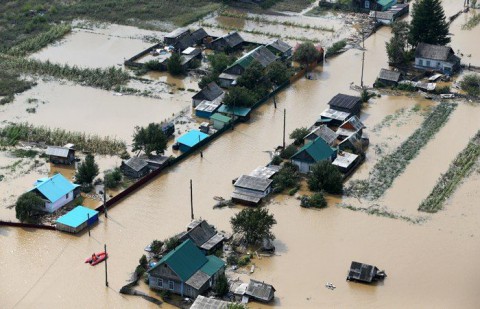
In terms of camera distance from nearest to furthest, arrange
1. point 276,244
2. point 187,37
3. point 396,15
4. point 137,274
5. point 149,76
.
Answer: point 137,274
point 276,244
point 149,76
point 187,37
point 396,15

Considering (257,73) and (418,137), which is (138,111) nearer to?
(257,73)

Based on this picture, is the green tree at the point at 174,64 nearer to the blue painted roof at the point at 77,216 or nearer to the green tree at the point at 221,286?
the blue painted roof at the point at 77,216

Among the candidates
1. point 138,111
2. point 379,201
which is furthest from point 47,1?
point 379,201

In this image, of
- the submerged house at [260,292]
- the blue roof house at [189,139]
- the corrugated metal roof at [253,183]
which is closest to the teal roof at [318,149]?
the corrugated metal roof at [253,183]

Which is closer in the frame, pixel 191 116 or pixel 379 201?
pixel 379 201

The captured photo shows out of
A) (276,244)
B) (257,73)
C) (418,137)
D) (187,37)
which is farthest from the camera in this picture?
(187,37)

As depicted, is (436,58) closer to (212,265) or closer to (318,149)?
(318,149)
